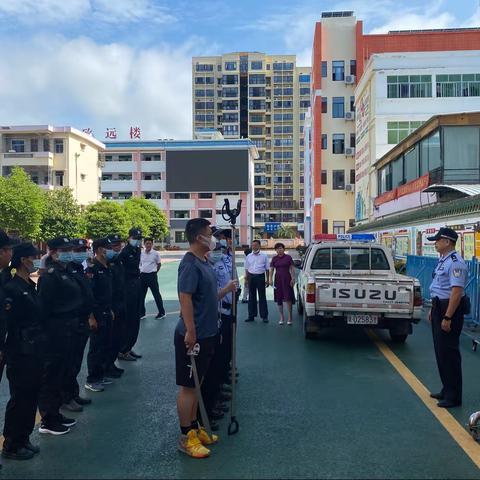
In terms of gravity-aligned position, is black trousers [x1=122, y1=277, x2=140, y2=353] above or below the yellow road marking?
above

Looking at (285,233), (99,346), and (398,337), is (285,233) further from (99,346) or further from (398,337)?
(99,346)

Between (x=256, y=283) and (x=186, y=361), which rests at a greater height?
→ (x=256, y=283)

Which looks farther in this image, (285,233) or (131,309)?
(285,233)

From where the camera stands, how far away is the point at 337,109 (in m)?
54.6

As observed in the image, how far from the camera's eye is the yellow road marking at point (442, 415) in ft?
14.4

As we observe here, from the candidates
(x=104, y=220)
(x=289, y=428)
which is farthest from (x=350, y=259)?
(x=104, y=220)

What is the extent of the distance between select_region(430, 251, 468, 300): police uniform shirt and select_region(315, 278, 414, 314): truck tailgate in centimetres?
248

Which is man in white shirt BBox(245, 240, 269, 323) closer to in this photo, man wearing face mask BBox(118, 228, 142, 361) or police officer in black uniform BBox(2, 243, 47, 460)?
man wearing face mask BBox(118, 228, 142, 361)

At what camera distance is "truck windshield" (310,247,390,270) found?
33.4ft

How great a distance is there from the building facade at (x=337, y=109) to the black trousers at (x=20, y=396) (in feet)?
168

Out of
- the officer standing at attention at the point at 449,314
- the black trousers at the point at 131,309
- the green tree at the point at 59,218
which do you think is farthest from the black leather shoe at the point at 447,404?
the green tree at the point at 59,218

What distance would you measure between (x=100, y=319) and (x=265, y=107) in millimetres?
111851

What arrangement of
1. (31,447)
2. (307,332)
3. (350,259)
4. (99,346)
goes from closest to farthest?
(31,447) → (99,346) → (307,332) → (350,259)

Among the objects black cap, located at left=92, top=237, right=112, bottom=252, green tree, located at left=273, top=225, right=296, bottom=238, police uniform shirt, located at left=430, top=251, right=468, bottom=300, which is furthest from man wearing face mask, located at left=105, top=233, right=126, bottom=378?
green tree, located at left=273, top=225, right=296, bottom=238
